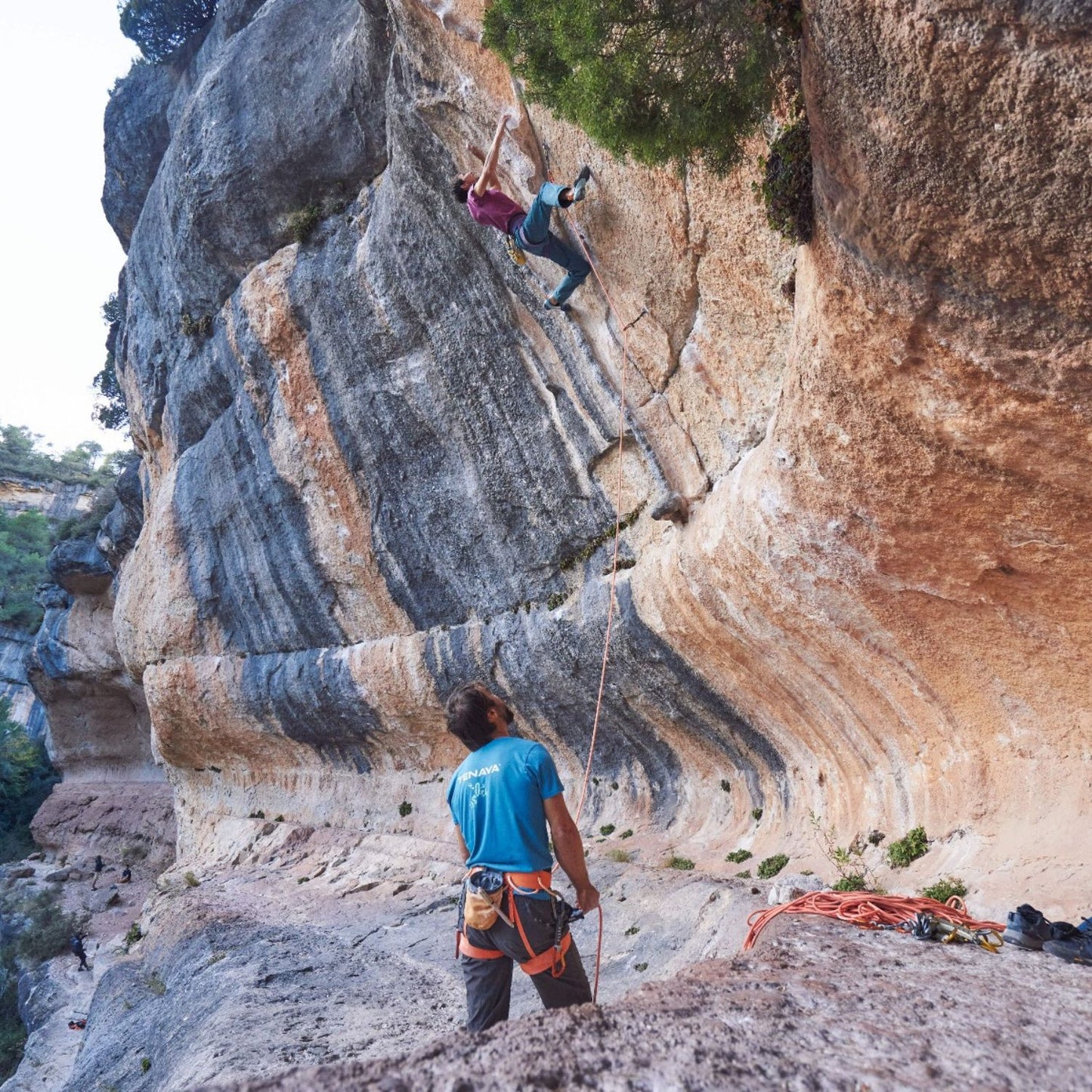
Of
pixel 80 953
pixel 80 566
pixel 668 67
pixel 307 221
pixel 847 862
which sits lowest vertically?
pixel 80 953

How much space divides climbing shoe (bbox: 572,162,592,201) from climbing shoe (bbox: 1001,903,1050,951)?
6342mm

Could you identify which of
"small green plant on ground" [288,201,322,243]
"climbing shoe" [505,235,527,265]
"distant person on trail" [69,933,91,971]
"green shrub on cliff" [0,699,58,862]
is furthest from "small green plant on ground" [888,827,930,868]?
A: "green shrub on cliff" [0,699,58,862]

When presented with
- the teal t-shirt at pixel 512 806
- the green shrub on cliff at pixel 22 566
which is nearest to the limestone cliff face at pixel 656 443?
the teal t-shirt at pixel 512 806

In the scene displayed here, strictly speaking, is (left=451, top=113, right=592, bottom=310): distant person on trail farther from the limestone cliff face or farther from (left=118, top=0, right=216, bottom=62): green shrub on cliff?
(left=118, top=0, right=216, bottom=62): green shrub on cliff

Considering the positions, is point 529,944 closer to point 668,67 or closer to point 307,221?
point 668,67

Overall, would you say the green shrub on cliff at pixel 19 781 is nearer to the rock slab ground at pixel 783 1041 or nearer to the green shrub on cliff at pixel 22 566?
the green shrub on cliff at pixel 22 566

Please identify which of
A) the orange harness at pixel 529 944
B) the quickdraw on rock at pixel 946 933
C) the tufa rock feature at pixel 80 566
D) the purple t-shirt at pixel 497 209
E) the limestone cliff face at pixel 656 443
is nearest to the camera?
the orange harness at pixel 529 944

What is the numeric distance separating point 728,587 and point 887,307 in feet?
11.4

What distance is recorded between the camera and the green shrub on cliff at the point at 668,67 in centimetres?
481

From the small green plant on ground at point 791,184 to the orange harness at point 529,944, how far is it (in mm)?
4092

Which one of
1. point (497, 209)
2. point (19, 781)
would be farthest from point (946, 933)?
point (19, 781)

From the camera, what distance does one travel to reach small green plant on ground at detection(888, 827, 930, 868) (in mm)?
6645

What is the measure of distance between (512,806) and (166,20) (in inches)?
1010

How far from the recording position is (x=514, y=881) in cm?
393
